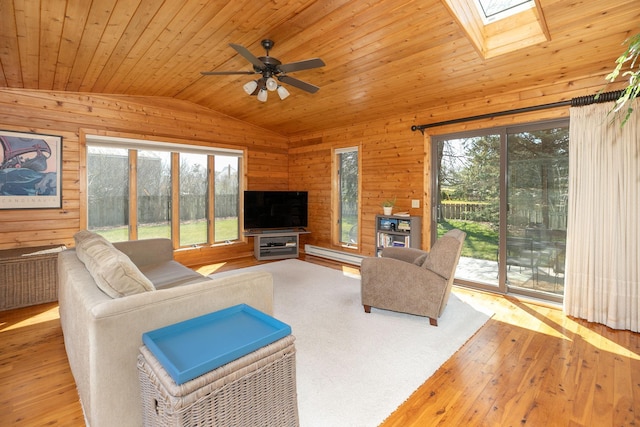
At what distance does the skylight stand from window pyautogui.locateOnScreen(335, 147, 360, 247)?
307cm

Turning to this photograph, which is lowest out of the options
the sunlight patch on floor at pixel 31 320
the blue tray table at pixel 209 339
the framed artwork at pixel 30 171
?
the sunlight patch on floor at pixel 31 320

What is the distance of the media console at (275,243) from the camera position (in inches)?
233

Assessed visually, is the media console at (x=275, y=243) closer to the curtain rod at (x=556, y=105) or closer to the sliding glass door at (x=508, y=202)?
the sliding glass door at (x=508, y=202)

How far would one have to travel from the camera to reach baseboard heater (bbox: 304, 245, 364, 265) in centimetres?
558

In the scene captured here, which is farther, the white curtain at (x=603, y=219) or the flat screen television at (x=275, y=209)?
the flat screen television at (x=275, y=209)

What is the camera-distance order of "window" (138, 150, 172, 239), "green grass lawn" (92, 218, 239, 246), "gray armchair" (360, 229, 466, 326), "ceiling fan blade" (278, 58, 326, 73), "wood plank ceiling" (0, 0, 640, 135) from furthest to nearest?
1. "window" (138, 150, 172, 239)
2. "green grass lawn" (92, 218, 239, 246)
3. "gray armchair" (360, 229, 466, 326)
4. "ceiling fan blade" (278, 58, 326, 73)
5. "wood plank ceiling" (0, 0, 640, 135)

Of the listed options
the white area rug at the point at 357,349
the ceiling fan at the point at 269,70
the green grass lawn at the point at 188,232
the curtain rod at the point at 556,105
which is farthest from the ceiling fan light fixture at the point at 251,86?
the green grass lawn at the point at 188,232

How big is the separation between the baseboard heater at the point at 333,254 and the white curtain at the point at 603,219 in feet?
9.91

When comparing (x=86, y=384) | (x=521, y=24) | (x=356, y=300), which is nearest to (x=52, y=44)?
(x=86, y=384)

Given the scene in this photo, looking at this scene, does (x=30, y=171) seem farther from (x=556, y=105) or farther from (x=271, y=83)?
(x=556, y=105)

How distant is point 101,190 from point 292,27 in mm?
3898

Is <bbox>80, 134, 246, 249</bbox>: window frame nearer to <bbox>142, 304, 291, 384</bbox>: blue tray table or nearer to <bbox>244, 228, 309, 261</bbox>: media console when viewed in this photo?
<bbox>244, 228, 309, 261</bbox>: media console

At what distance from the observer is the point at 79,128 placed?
14.4ft

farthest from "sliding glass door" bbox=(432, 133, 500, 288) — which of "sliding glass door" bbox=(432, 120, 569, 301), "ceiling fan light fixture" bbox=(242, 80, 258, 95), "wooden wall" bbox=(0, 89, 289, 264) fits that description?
"wooden wall" bbox=(0, 89, 289, 264)
